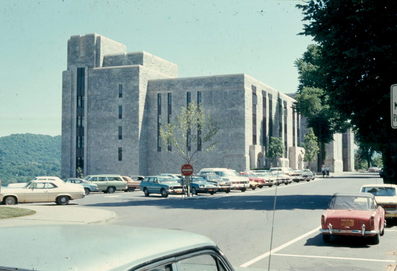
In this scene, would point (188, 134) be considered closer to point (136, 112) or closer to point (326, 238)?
point (136, 112)

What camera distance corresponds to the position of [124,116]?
250ft

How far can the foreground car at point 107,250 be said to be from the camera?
2314mm

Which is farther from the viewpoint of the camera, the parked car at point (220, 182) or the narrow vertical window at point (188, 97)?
the narrow vertical window at point (188, 97)

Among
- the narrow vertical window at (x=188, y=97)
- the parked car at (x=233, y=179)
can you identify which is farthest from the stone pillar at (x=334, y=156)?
the parked car at (x=233, y=179)

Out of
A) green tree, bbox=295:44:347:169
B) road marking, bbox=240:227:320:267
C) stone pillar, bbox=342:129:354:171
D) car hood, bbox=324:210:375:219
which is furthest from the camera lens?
stone pillar, bbox=342:129:354:171

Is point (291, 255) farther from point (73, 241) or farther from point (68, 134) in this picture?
point (68, 134)

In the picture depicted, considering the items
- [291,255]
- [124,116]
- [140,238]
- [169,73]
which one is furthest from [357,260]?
[169,73]

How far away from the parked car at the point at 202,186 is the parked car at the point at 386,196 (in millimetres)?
19987

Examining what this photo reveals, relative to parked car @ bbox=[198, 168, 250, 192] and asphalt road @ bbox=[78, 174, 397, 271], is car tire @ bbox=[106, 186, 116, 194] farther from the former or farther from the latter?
asphalt road @ bbox=[78, 174, 397, 271]

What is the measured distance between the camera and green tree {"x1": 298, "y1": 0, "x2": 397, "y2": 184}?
2547 centimetres

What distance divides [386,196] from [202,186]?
2057 cm

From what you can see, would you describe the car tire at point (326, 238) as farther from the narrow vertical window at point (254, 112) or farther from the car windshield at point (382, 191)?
the narrow vertical window at point (254, 112)

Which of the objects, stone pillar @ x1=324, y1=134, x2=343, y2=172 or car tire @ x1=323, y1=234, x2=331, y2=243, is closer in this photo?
car tire @ x1=323, y1=234, x2=331, y2=243

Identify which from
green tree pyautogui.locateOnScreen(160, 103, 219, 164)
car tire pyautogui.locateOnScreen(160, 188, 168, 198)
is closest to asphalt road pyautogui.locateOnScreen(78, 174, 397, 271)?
car tire pyautogui.locateOnScreen(160, 188, 168, 198)
